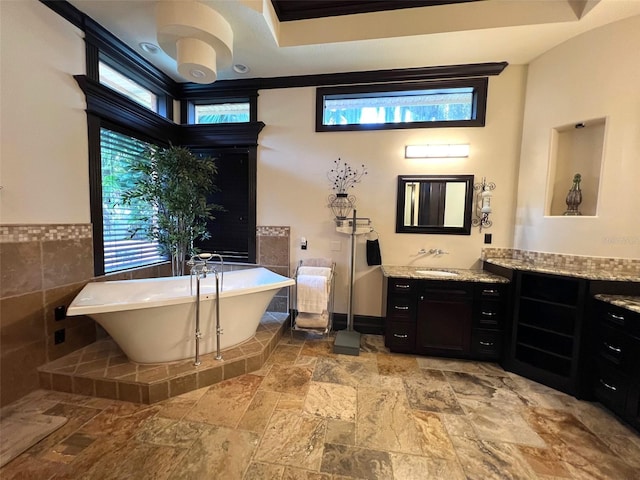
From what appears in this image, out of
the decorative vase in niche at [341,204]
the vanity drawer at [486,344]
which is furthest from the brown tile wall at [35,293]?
the vanity drawer at [486,344]

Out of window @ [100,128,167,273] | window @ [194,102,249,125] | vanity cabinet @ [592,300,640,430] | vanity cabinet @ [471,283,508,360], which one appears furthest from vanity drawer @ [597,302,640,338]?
window @ [100,128,167,273]

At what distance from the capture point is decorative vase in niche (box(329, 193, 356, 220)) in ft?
10.6

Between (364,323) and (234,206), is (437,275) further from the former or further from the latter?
(234,206)

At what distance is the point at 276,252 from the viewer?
3.44 m

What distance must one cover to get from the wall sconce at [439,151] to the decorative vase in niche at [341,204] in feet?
2.81

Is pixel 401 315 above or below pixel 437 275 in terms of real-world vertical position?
below

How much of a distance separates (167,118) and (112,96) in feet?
2.64

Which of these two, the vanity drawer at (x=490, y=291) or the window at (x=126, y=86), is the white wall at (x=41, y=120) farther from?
the vanity drawer at (x=490, y=291)

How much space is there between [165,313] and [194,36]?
2.31 meters

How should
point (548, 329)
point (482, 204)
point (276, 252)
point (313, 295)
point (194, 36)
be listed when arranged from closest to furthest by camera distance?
point (194, 36)
point (548, 329)
point (313, 295)
point (482, 204)
point (276, 252)

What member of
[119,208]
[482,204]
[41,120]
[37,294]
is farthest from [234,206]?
[482,204]

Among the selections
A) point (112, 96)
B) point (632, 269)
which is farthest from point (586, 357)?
point (112, 96)

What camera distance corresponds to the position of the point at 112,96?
2531 mm

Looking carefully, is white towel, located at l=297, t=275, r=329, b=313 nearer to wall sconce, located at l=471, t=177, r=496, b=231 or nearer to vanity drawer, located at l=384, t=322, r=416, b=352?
vanity drawer, located at l=384, t=322, r=416, b=352
